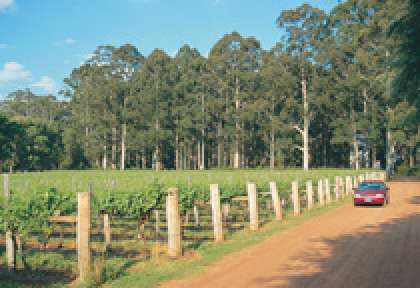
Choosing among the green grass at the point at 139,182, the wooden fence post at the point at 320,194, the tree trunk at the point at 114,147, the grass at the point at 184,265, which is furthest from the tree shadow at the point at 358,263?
the tree trunk at the point at 114,147

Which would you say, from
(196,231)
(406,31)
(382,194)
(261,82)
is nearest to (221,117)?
(261,82)

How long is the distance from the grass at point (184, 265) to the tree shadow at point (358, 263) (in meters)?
1.85

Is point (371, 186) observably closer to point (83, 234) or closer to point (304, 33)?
point (83, 234)

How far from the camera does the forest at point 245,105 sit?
55656 millimetres

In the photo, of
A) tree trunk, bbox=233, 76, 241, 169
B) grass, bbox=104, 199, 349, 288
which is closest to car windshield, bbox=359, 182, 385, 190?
grass, bbox=104, 199, 349, 288

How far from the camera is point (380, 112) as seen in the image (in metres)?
56.1

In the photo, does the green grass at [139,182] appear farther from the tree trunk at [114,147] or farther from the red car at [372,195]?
the tree trunk at [114,147]

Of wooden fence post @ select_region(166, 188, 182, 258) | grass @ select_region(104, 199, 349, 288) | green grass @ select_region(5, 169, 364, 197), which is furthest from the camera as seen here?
green grass @ select_region(5, 169, 364, 197)

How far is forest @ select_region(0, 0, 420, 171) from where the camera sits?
55.7 metres

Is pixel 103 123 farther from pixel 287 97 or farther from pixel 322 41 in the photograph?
pixel 322 41

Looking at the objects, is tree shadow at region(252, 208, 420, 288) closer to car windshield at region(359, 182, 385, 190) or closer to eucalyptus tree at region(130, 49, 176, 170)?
car windshield at region(359, 182, 385, 190)

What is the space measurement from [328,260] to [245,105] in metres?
55.5

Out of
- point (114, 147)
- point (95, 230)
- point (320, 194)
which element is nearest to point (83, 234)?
point (95, 230)

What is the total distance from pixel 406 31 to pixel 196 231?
1016cm
